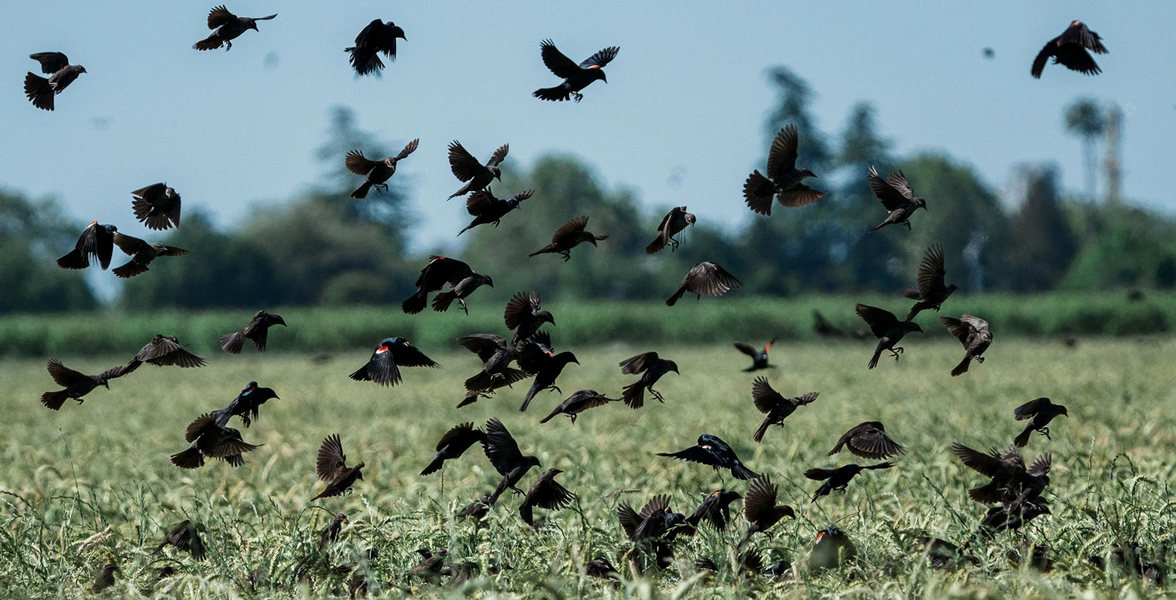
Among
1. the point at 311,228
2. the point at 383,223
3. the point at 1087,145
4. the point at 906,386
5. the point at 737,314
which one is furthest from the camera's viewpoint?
the point at 1087,145

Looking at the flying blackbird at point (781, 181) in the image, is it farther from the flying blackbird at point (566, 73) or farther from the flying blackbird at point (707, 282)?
the flying blackbird at point (566, 73)

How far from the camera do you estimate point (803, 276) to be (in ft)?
173

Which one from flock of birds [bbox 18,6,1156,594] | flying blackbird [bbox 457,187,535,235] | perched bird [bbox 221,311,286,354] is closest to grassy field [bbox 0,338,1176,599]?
flock of birds [bbox 18,6,1156,594]

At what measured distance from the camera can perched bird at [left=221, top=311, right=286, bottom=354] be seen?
3004 mm

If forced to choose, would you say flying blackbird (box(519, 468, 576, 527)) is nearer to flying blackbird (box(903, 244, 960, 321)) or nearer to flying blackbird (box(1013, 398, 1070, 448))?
flying blackbird (box(903, 244, 960, 321))

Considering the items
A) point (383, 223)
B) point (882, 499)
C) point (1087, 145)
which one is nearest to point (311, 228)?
point (383, 223)

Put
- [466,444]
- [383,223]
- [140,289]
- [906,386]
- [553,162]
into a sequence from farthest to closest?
[553,162] → [383,223] → [140,289] → [906,386] → [466,444]

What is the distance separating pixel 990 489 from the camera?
3.33m

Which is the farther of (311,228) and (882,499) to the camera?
(311,228)

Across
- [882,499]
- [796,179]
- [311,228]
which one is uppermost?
[311,228]

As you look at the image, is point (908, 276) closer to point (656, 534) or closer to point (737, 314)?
point (737, 314)

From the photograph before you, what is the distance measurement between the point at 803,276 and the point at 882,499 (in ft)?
162

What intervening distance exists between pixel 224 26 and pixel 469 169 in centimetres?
98

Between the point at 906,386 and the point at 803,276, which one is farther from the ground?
the point at 803,276
